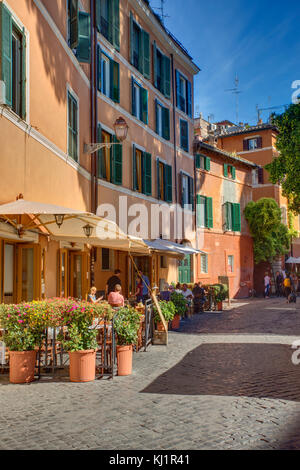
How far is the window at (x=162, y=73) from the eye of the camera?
20.9 meters

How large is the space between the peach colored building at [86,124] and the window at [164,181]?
5 centimetres

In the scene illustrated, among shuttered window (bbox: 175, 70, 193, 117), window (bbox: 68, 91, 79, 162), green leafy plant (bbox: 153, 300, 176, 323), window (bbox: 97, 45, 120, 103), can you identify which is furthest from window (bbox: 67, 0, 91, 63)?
shuttered window (bbox: 175, 70, 193, 117)

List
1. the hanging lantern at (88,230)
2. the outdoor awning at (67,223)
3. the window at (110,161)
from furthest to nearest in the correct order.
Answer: the window at (110,161), the hanging lantern at (88,230), the outdoor awning at (67,223)

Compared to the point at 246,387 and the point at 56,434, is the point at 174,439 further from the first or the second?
the point at 246,387

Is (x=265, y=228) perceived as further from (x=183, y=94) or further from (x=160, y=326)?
(x=160, y=326)

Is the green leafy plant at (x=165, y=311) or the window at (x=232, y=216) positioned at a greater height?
the window at (x=232, y=216)

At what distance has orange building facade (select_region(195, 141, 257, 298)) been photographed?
84.2 ft

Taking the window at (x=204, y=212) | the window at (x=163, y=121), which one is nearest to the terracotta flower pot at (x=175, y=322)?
the window at (x=163, y=121)

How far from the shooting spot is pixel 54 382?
23.6 ft

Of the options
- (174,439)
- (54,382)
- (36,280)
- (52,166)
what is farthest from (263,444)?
(52,166)

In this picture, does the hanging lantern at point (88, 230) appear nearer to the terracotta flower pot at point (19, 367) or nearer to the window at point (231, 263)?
the terracotta flower pot at point (19, 367)

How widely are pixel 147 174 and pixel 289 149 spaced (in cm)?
737

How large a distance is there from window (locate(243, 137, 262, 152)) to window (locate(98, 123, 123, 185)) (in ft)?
69.7

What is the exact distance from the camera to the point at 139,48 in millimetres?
18875
